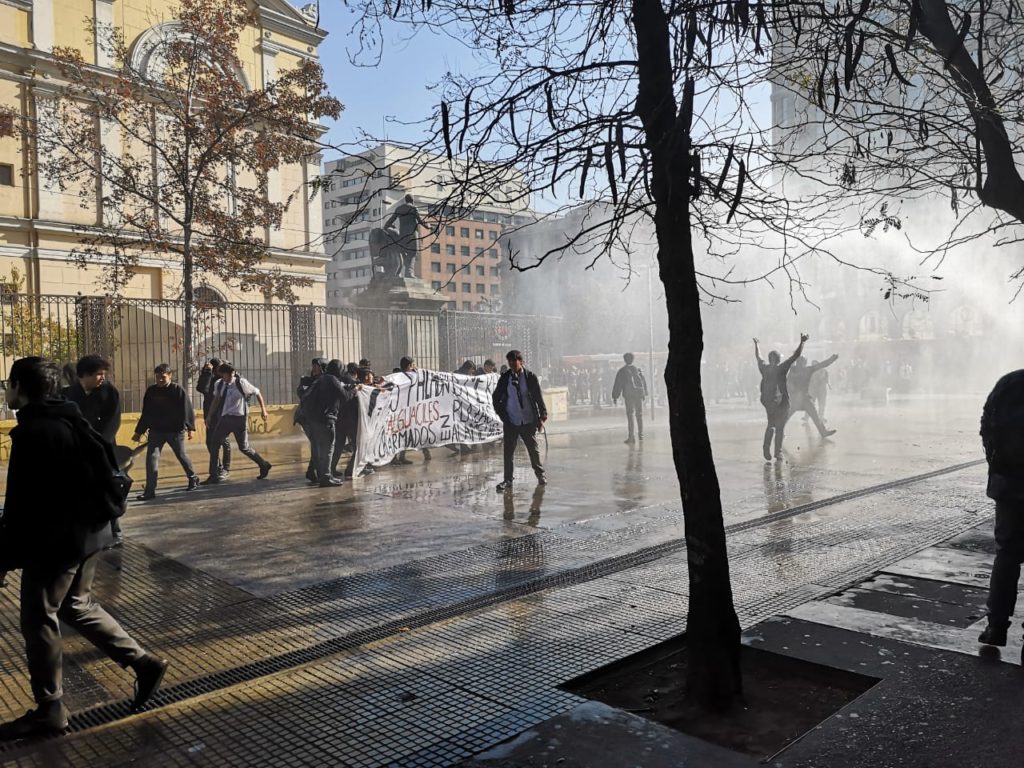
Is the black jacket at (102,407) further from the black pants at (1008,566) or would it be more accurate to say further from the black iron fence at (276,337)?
the black iron fence at (276,337)

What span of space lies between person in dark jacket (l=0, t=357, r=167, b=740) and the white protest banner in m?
7.10

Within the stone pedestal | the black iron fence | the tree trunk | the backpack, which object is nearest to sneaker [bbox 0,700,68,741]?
the backpack

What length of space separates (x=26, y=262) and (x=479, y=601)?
22.1 m

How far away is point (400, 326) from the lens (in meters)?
18.8

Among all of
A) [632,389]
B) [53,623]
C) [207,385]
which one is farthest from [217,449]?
[632,389]

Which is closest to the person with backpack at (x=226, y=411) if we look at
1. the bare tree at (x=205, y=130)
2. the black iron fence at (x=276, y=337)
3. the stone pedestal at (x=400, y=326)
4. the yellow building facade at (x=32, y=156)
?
the bare tree at (x=205, y=130)

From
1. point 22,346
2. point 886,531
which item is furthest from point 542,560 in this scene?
point 22,346

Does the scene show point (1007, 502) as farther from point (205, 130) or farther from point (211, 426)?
point (205, 130)

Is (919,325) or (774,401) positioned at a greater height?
(919,325)

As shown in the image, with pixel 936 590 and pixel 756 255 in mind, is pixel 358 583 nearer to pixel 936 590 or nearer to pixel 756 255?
pixel 936 590

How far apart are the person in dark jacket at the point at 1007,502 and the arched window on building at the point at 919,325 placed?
38724 mm

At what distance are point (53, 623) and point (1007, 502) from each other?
4571 millimetres

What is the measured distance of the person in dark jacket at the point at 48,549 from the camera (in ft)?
11.0

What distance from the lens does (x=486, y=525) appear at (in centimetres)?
743
